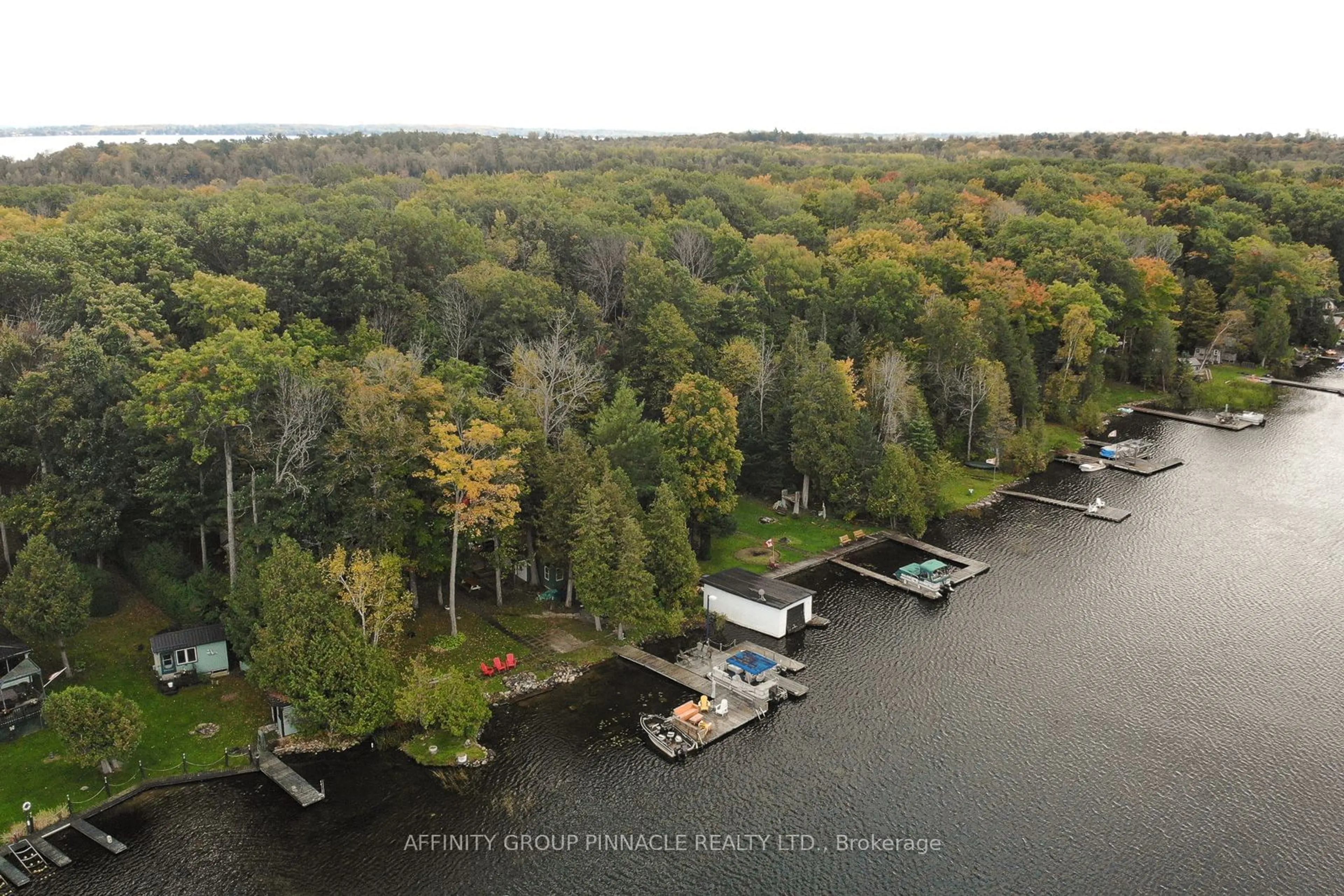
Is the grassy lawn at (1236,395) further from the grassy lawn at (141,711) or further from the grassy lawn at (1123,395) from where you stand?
the grassy lawn at (141,711)

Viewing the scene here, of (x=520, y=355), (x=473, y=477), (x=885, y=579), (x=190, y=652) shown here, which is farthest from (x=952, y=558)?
(x=190, y=652)

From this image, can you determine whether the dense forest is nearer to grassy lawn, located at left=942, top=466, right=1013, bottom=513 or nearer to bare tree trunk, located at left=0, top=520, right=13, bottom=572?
bare tree trunk, located at left=0, top=520, right=13, bottom=572

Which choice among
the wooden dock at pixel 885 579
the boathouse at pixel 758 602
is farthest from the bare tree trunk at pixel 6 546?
the wooden dock at pixel 885 579

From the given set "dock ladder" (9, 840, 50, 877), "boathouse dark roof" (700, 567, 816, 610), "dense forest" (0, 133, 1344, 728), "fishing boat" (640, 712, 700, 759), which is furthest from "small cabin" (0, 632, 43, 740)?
"boathouse dark roof" (700, 567, 816, 610)

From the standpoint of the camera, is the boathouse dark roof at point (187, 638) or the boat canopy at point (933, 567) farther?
the boat canopy at point (933, 567)

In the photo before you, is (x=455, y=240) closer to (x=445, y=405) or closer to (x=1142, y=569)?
(x=445, y=405)
